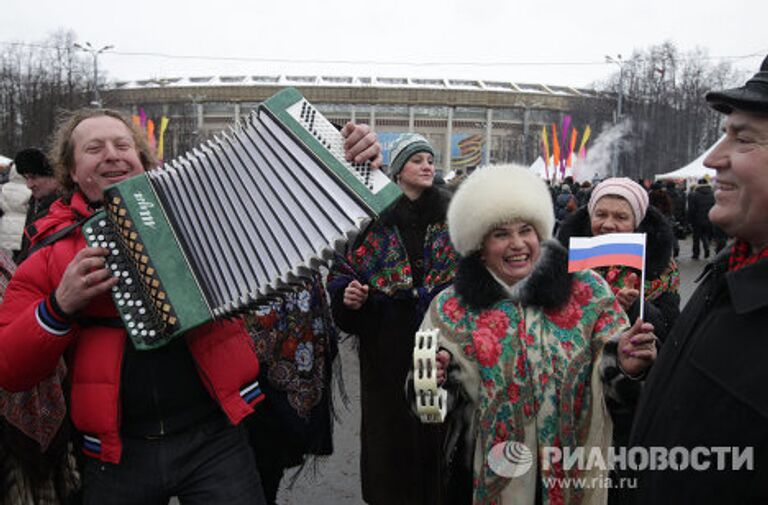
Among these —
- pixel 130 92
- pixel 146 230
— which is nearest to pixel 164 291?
pixel 146 230

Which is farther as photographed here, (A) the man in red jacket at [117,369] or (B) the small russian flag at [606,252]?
(B) the small russian flag at [606,252]

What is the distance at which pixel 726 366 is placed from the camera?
4.28ft

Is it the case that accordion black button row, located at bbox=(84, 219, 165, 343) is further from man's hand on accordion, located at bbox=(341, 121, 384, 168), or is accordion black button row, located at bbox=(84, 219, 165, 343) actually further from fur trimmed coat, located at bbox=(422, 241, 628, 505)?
fur trimmed coat, located at bbox=(422, 241, 628, 505)

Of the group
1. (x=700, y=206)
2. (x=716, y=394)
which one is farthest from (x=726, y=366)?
(x=700, y=206)

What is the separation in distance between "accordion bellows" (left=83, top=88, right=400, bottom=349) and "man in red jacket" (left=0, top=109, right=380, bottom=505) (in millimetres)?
99

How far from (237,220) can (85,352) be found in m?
0.65

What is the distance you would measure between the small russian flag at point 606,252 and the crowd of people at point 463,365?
0.19 feet

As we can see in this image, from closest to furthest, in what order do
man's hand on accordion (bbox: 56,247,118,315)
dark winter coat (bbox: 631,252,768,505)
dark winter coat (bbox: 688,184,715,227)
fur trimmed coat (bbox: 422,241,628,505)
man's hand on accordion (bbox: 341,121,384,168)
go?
dark winter coat (bbox: 631,252,768,505) → man's hand on accordion (bbox: 56,247,118,315) → man's hand on accordion (bbox: 341,121,384,168) → fur trimmed coat (bbox: 422,241,628,505) → dark winter coat (bbox: 688,184,715,227)

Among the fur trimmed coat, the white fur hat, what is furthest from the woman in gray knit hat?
the fur trimmed coat

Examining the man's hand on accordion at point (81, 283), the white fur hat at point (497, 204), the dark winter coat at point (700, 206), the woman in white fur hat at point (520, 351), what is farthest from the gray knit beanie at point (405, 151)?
the dark winter coat at point (700, 206)

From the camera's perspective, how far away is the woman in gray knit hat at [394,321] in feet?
10.5

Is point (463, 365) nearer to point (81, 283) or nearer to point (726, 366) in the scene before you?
point (726, 366)

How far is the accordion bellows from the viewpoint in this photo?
1.87 m

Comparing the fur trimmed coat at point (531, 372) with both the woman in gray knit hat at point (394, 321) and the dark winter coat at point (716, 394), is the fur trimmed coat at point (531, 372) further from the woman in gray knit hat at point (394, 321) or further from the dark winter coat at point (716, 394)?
the woman in gray knit hat at point (394, 321)
